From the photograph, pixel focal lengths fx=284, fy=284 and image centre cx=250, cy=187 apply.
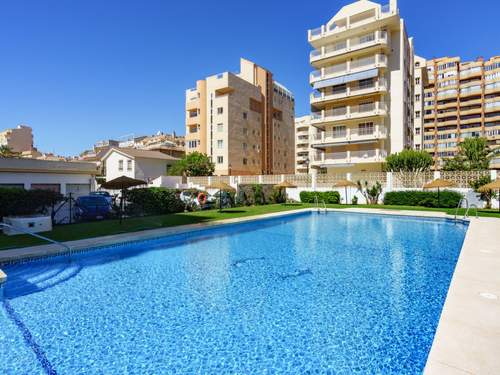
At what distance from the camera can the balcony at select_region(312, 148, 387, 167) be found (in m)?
32.9

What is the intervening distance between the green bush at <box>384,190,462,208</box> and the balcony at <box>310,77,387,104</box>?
572 inches

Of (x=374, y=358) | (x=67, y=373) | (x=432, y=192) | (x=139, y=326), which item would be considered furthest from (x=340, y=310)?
(x=432, y=192)

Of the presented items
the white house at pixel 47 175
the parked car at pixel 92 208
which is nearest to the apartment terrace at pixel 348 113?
the white house at pixel 47 175

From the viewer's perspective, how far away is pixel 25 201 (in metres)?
12.8

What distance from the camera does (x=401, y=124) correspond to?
34469 mm

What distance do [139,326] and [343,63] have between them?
39.2 m

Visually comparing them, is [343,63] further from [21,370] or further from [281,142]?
[21,370]

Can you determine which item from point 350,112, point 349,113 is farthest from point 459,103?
point 349,113

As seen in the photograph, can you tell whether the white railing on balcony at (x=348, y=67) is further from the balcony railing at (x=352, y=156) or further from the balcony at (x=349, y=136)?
the balcony railing at (x=352, y=156)

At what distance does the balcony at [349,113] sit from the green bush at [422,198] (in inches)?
487

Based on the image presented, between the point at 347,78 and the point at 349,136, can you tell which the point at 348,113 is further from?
the point at 347,78

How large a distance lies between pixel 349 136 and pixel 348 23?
1392 cm

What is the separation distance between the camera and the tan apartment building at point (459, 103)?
202 feet

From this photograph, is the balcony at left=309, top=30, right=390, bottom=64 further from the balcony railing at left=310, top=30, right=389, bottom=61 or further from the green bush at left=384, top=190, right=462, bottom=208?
the green bush at left=384, top=190, right=462, bottom=208
